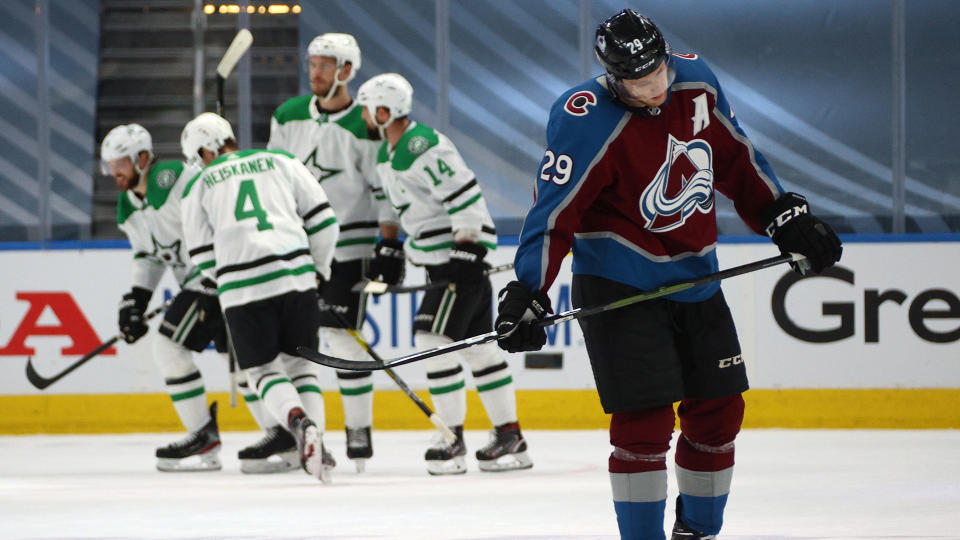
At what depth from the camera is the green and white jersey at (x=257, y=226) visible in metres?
4.57

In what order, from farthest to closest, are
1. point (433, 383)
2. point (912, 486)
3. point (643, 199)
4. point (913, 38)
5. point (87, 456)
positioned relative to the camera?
point (913, 38) → point (87, 456) → point (433, 383) → point (912, 486) → point (643, 199)

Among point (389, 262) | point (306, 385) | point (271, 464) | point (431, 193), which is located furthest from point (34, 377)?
point (431, 193)

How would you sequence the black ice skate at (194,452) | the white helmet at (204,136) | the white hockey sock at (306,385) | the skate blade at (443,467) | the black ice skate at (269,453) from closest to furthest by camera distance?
1. the white hockey sock at (306,385)
2. the skate blade at (443,467)
3. the black ice skate at (269,453)
4. the white helmet at (204,136)
5. the black ice skate at (194,452)

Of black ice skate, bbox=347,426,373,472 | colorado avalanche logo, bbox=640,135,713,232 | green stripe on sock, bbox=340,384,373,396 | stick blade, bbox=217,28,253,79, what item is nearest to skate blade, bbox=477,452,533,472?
black ice skate, bbox=347,426,373,472

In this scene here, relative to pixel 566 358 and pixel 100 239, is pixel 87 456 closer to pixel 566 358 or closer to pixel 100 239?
pixel 100 239

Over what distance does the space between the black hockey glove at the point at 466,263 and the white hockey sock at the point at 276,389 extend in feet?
2.30

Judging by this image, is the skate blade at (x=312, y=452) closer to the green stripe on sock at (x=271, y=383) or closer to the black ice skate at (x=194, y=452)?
the green stripe on sock at (x=271, y=383)

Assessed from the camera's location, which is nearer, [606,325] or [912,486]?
[606,325]

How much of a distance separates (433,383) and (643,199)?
2.45 meters

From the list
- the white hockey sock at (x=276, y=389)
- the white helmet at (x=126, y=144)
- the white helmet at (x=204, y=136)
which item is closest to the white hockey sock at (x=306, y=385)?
the white hockey sock at (x=276, y=389)

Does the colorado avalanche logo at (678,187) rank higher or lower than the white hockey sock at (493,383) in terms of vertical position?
higher

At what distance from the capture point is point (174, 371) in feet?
17.3

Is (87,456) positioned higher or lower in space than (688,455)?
lower

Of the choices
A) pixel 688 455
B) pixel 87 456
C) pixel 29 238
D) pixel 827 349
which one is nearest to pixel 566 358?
pixel 827 349
